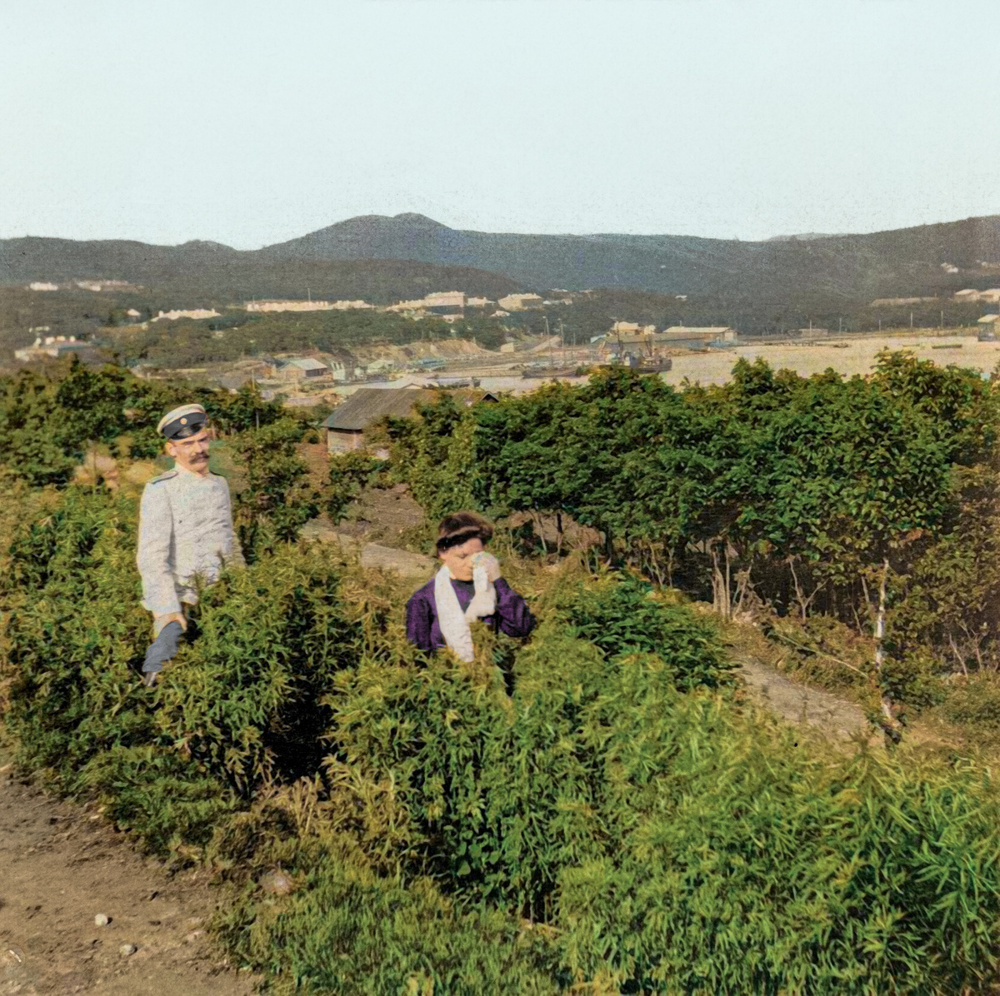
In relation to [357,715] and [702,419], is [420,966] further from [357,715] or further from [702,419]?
[702,419]

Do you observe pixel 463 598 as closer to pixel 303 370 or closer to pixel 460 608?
pixel 460 608

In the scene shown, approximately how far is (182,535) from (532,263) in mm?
8782

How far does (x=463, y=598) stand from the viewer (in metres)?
3.94

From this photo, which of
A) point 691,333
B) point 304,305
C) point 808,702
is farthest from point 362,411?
point 808,702

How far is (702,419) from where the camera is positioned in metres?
9.84

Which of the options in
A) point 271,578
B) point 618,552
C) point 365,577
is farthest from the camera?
point 618,552

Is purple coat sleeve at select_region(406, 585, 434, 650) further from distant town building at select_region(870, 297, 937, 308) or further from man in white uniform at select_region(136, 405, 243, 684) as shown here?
distant town building at select_region(870, 297, 937, 308)

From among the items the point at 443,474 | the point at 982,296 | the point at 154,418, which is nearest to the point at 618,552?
the point at 443,474

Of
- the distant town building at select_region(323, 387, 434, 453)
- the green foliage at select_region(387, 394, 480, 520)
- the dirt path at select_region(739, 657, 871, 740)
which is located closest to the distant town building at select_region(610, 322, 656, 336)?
the green foliage at select_region(387, 394, 480, 520)

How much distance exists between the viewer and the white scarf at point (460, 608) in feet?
12.6

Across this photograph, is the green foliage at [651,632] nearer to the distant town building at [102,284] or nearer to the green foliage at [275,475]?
the green foliage at [275,475]

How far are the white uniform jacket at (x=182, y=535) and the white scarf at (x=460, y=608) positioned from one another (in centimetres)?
112

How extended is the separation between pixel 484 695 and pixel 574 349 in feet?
28.0

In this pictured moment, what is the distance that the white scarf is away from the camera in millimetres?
3836
